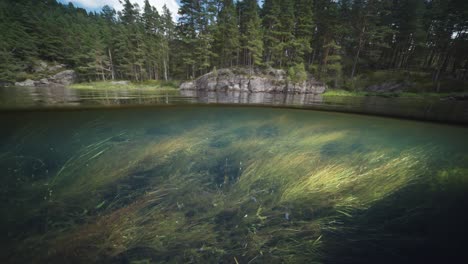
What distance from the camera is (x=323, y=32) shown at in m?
31.3

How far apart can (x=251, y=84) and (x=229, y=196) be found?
22.7 m

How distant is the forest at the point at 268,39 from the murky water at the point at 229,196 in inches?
928

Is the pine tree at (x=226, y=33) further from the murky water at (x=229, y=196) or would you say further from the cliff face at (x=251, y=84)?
the murky water at (x=229, y=196)

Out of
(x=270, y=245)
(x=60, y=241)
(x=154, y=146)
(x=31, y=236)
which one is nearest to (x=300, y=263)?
(x=270, y=245)

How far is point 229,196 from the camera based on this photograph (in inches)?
123

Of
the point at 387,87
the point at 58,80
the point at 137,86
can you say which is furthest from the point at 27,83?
the point at 387,87

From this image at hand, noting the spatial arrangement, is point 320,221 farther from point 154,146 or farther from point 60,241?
point 154,146

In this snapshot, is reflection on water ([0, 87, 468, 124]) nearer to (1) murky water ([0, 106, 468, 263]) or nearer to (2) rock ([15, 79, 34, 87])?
(1) murky water ([0, 106, 468, 263])

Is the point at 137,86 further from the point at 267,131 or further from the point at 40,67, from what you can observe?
the point at 267,131

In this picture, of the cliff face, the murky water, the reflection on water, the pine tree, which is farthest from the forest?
the murky water

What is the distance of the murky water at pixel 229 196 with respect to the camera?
2.03m

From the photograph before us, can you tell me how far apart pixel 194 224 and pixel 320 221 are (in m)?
1.90

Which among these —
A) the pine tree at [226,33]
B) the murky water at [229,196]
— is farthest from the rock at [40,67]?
the murky water at [229,196]

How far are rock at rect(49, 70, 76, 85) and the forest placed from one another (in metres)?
1.99
